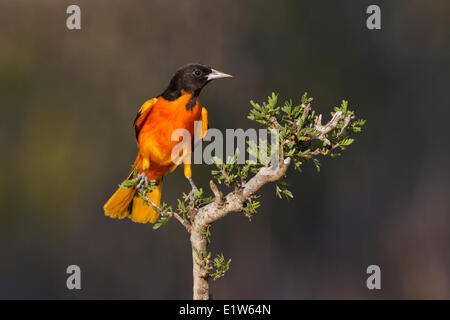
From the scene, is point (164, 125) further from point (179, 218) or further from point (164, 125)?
point (179, 218)

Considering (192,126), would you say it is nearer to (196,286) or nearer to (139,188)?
(139,188)

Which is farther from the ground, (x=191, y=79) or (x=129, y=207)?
(x=191, y=79)

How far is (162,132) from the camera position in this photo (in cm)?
288

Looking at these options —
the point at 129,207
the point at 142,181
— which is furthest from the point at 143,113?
the point at 129,207

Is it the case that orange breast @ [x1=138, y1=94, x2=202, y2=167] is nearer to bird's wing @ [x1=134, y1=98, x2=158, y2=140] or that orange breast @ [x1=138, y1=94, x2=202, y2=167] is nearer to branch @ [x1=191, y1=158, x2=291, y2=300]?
bird's wing @ [x1=134, y1=98, x2=158, y2=140]

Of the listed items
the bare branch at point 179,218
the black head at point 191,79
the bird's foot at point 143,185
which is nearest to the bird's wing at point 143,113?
the black head at point 191,79

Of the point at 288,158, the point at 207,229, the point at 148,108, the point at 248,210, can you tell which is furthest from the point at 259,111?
the point at 148,108

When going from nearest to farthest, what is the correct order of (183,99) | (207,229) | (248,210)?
(248,210)
(207,229)
(183,99)

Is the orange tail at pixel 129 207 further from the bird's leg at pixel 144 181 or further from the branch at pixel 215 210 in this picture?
the branch at pixel 215 210

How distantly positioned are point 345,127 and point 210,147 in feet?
2.06

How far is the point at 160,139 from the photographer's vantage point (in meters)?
2.88

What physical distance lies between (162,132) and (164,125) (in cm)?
4

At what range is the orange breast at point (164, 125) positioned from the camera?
284cm

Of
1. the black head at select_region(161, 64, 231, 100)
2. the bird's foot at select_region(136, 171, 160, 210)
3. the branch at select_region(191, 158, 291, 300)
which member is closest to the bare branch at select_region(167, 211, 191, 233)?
the branch at select_region(191, 158, 291, 300)
